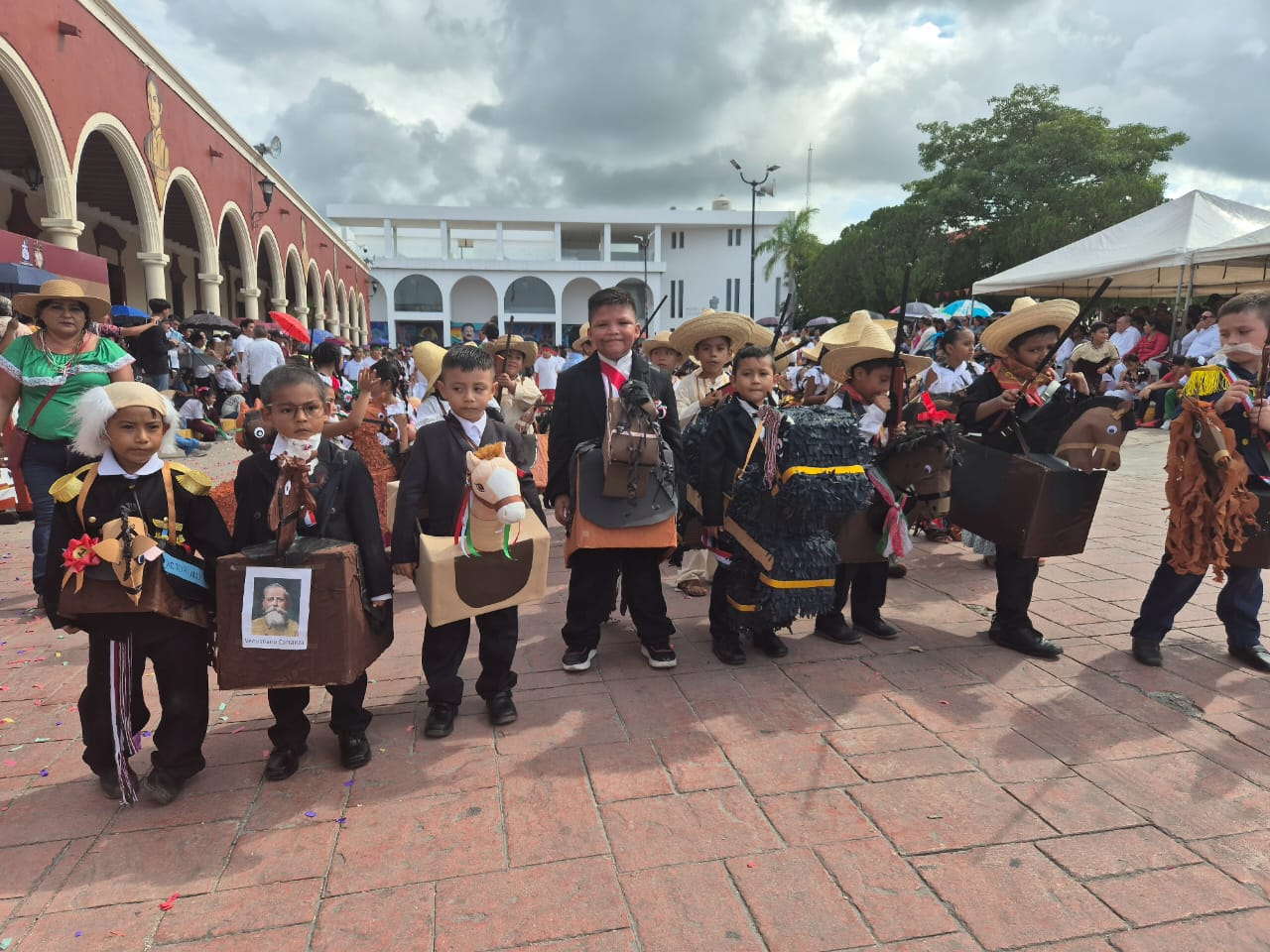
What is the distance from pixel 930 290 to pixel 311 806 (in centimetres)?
3272

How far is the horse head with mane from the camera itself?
3.70 meters

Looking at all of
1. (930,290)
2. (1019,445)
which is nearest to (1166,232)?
(1019,445)

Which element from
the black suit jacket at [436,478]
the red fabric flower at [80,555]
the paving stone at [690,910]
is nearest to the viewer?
the paving stone at [690,910]

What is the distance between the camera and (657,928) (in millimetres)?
2018

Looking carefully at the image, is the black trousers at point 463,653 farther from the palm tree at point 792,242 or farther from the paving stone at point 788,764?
the palm tree at point 792,242

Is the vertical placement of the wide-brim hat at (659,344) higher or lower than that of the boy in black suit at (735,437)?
higher

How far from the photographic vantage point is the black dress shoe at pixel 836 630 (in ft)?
13.1

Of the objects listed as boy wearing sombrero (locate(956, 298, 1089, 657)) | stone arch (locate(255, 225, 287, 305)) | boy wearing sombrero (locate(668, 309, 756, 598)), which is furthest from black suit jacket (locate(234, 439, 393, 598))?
stone arch (locate(255, 225, 287, 305))

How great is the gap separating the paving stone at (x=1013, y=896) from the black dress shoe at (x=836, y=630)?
169 cm

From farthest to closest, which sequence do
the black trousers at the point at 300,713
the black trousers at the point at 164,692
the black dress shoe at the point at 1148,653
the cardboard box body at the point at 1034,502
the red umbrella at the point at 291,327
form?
the red umbrella at the point at 291,327
the black dress shoe at the point at 1148,653
the cardboard box body at the point at 1034,502
the black trousers at the point at 300,713
the black trousers at the point at 164,692

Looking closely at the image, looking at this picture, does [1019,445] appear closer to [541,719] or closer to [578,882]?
[541,719]

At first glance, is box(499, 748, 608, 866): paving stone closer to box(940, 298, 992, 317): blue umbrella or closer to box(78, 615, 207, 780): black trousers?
box(78, 615, 207, 780): black trousers

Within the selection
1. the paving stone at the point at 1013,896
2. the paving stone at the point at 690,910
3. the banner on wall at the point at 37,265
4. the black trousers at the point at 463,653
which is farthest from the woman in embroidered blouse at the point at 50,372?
the banner on wall at the point at 37,265

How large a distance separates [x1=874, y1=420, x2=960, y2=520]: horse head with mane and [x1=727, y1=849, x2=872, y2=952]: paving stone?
82.2 inches
